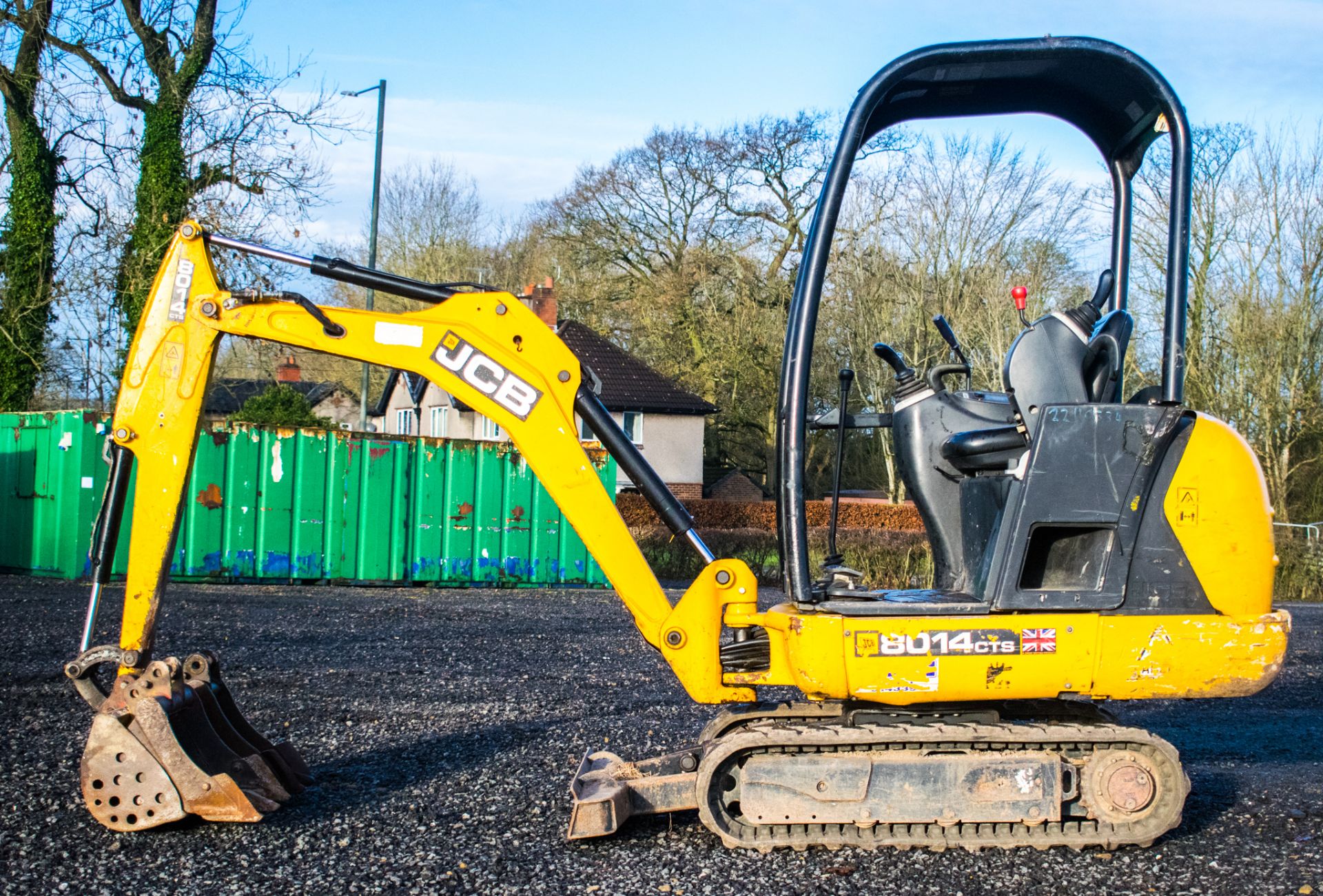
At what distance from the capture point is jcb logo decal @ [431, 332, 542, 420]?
16.5ft

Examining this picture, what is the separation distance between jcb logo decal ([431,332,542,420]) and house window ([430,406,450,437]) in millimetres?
34291

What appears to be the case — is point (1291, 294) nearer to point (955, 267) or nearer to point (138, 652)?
point (955, 267)

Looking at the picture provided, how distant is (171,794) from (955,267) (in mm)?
27190

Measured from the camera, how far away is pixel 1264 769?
21.4 feet

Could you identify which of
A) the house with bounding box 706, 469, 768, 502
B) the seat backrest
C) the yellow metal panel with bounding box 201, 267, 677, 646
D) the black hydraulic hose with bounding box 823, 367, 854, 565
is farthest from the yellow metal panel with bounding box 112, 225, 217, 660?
the house with bounding box 706, 469, 768, 502

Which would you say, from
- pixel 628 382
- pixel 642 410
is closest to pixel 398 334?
pixel 642 410

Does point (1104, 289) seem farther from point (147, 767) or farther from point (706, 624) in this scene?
point (147, 767)

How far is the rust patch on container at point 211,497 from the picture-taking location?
14.9m

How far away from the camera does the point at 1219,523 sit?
183 inches

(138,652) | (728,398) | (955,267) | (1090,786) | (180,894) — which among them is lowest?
(180,894)

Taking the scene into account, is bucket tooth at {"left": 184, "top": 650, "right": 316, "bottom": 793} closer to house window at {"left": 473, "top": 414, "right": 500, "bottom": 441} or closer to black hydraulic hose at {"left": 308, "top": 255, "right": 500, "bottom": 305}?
black hydraulic hose at {"left": 308, "top": 255, "right": 500, "bottom": 305}

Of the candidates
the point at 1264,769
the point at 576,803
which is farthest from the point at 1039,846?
the point at 1264,769

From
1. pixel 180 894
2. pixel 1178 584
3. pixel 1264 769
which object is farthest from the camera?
pixel 1264 769

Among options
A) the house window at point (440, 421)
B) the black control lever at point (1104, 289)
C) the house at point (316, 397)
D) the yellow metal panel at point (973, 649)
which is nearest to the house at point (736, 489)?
the house window at point (440, 421)
